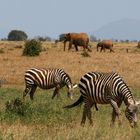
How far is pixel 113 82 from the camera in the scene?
43.8 feet

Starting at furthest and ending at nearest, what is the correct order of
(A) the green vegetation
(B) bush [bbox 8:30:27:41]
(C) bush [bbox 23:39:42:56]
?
(B) bush [bbox 8:30:27:41] → (C) bush [bbox 23:39:42:56] → (A) the green vegetation

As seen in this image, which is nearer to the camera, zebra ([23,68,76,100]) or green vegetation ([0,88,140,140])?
green vegetation ([0,88,140,140])

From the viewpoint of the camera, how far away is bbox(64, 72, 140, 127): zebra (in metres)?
12.7

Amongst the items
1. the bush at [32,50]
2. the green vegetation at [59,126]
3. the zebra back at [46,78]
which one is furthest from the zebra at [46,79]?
the bush at [32,50]

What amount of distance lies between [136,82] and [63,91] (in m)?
7.29

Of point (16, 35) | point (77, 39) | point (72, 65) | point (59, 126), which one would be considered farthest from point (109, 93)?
point (16, 35)

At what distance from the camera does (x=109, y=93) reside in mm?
13352

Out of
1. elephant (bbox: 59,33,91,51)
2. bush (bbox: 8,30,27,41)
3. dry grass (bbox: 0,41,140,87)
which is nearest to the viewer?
dry grass (bbox: 0,41,140,87)

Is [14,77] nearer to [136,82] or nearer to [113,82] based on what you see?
[136,82]

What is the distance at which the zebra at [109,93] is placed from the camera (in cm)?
1273

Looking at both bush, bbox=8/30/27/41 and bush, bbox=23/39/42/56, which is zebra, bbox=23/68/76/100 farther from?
bush, bbox=8/30/27/41

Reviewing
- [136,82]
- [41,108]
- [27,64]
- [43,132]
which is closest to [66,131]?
[43,132]

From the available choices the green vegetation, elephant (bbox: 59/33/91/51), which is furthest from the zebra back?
elephant (bbox: 59/33/91/51)

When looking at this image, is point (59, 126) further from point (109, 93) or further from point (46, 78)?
point (46, 78)
